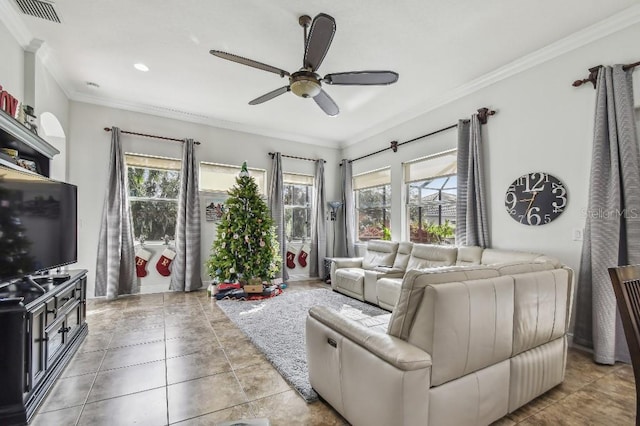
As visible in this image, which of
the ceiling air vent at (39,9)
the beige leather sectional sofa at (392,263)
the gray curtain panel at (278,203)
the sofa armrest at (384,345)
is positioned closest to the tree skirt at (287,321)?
the beige leather sectional sofa at (392,263)

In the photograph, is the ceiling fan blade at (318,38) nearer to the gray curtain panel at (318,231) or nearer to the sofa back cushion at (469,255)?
the sofa back cushion at (469,255)

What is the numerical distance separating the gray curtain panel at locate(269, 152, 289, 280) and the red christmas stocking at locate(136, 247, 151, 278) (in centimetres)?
228

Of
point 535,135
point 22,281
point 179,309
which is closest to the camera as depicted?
point 22,281

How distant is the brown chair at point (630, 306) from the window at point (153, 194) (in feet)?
18.2

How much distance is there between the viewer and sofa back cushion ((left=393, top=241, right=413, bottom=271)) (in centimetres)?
453

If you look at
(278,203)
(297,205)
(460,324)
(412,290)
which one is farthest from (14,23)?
(297,205)

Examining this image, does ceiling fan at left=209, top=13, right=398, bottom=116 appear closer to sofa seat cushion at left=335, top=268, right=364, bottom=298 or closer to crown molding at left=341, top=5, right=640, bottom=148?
crown molding at left=341, top=5, right=640, bottom=148

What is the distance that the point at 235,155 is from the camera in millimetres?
5758

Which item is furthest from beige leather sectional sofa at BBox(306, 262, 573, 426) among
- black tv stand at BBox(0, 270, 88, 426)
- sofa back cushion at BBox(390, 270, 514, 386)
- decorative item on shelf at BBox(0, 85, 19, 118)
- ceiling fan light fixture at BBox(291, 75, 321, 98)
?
decorative item on shelf at BBox(0, 85, 19, 118)

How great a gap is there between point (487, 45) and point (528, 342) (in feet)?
9.67

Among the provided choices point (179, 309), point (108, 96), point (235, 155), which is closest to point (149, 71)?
point (108, 96)

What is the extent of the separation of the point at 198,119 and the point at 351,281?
3.96 meters

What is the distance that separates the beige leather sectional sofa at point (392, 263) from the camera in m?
3.55

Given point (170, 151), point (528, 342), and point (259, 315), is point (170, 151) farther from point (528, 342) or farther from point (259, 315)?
point (528, 342)
